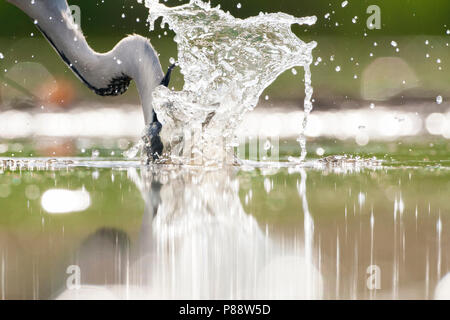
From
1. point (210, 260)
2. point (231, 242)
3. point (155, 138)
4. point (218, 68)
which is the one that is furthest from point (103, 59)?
point (210, 260)

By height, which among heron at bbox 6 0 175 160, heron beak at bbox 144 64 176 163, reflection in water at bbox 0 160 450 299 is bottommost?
reflection in water at bbox 0 160 450 299

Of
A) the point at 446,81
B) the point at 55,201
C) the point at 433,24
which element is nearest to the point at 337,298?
the point at 55,201

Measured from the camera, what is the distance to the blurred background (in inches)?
316

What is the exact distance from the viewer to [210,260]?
1075 mm

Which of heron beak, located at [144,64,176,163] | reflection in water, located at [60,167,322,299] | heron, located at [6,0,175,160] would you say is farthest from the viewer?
heron beak, located at [144,64,176,163]

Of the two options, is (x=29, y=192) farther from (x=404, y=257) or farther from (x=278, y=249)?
(x=404, y=257)

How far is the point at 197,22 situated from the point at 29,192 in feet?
5.00

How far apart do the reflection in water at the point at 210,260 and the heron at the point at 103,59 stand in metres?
1.34

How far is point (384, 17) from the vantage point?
831 centimetres

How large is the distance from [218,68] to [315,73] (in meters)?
5.47

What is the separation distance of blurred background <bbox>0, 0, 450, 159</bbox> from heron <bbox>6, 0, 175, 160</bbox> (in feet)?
13.5
